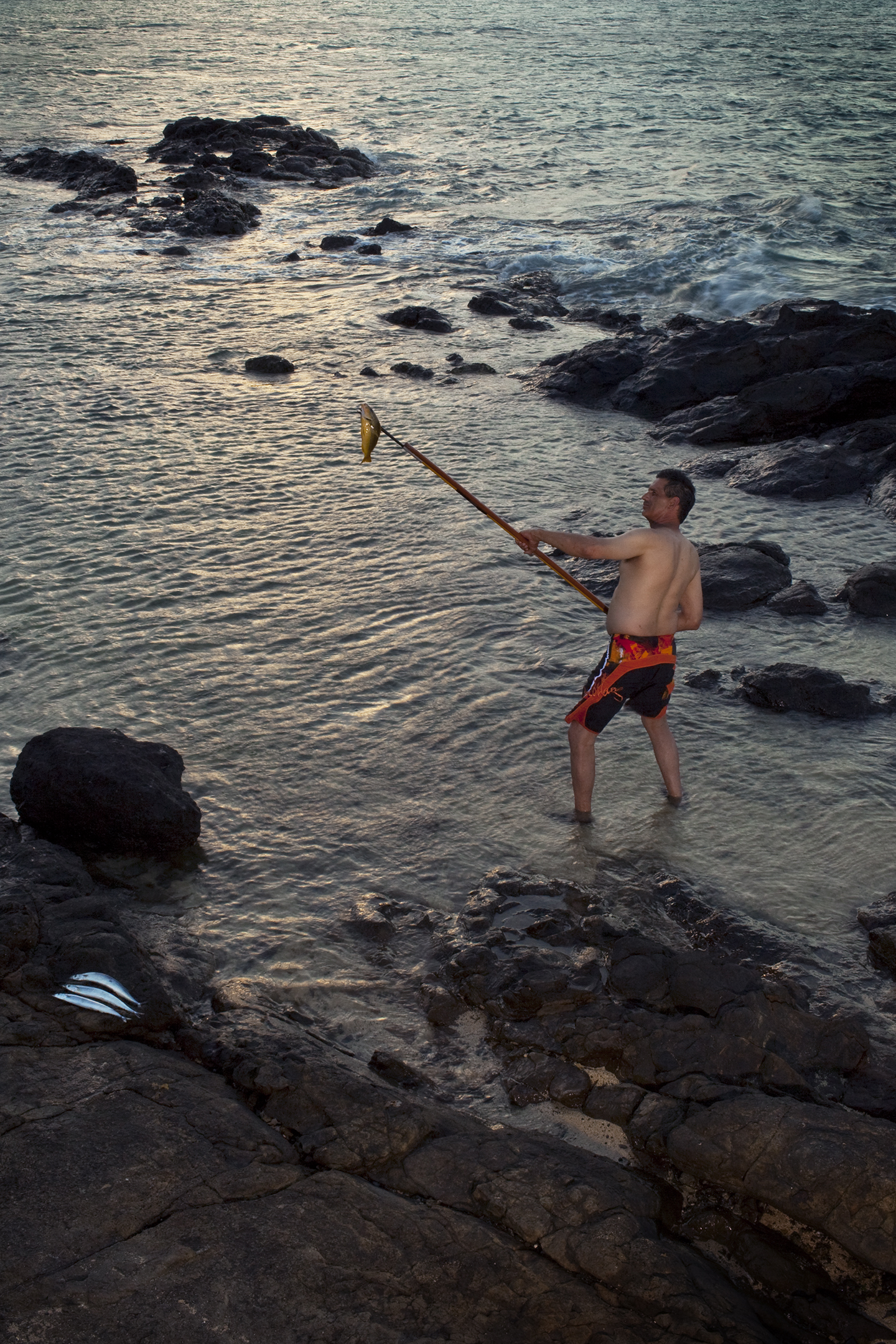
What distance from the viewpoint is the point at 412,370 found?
12.9 metres

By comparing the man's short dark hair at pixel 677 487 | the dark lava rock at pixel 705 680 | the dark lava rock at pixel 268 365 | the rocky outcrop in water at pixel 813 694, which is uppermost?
the man's short dark hair at pixel 677 487

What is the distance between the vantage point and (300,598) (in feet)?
26.1

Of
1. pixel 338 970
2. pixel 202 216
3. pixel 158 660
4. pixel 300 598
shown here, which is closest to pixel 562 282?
pixel 202 216

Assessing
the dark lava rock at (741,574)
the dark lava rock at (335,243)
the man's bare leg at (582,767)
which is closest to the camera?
the man's bare leg at (582,767)

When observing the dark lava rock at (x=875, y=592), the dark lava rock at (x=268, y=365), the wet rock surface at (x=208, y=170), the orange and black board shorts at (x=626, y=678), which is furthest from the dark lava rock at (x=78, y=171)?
the orange and black board shorts at (x=626, y=678)

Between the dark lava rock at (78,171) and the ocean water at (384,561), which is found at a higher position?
the dark lava rock at (78,171)

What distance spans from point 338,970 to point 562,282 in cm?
1450

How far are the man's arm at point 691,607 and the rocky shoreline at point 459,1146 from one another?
1.57 m

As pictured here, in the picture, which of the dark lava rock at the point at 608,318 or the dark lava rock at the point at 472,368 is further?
the dark lava rock at the point at 608,318

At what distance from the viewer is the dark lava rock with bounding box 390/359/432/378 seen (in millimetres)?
12812

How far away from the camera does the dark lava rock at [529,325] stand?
14820 millimetres

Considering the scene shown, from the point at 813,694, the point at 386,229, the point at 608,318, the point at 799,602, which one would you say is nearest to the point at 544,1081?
the point at 813,694

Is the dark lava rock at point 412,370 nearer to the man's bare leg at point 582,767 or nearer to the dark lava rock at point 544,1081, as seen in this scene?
the man's bare leg at point 582,767

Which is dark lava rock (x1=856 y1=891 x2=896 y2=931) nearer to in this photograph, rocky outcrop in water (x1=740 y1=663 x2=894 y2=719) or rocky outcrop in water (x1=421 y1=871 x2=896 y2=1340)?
rocky outcrop in water (x1=421 y1=871 x2=896 y2=1340)
